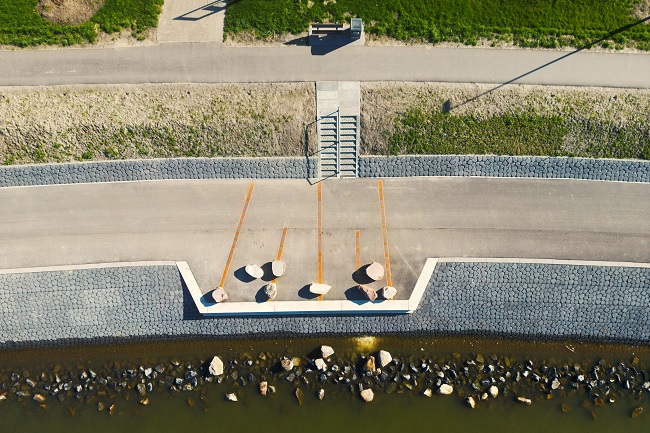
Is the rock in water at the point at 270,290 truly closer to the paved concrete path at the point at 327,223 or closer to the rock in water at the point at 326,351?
the paved concrete path at the point at 327,223

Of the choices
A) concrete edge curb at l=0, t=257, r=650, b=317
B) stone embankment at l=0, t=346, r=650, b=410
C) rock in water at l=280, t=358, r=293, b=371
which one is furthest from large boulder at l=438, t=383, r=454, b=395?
rock in water at l=280, t=358, r=293, b=371

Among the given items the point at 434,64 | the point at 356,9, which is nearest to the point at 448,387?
the point at 434,64

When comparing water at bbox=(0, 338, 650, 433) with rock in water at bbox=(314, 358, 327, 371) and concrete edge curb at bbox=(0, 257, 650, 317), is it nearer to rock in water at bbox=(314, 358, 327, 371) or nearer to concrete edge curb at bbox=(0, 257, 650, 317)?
rock in water at bbox=(314, 358, 327, 371)

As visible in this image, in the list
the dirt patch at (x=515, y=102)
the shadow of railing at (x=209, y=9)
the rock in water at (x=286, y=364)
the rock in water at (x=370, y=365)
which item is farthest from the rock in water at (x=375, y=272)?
the shadow of railing at (x=209, y=9)

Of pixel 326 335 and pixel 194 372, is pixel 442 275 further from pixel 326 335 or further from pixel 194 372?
pixel 194 372

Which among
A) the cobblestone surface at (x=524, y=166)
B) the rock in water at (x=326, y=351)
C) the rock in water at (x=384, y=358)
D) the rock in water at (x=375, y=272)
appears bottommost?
the rock in water at (x=384, y=358)

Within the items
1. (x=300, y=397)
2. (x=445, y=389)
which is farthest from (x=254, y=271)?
(x=445, y=389)

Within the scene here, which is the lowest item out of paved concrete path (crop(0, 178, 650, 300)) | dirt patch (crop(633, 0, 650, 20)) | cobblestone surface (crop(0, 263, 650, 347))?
cobblestone surface (crop(0, 263, 650, 347))
